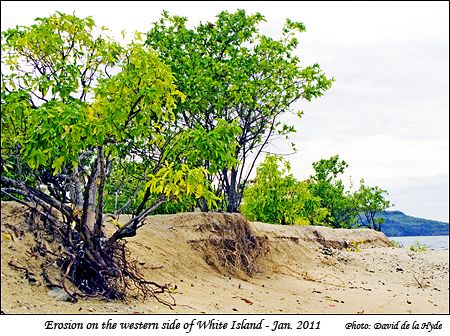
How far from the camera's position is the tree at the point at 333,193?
121 feet

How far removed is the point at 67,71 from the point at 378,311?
6.77 meters

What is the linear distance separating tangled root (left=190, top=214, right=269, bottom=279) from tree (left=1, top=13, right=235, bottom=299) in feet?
10.5

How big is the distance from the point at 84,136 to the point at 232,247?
6326 mm

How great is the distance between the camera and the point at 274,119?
17.3 m

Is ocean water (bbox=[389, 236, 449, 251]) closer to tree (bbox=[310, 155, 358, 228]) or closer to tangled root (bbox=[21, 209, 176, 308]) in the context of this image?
tree (bbox=[310, 155, 358, 228])

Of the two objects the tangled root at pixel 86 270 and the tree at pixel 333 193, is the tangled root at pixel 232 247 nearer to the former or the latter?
the tangled root at pixel 86 270

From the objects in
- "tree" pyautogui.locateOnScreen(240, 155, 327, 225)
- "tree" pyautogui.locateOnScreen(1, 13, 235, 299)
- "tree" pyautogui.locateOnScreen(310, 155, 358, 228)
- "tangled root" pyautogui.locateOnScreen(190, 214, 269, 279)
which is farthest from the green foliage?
"tree" pyautogui.locateOnScreen(310, 155, 358, 228)

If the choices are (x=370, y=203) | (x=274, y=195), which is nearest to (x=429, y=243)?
(x=370, y=203)

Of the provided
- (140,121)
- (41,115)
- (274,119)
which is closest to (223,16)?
(274,119)

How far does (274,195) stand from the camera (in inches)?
811

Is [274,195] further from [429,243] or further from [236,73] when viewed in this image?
[429,243]

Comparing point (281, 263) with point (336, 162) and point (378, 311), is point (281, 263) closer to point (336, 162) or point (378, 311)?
point (378, 311)

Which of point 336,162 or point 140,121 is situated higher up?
point 336,162
